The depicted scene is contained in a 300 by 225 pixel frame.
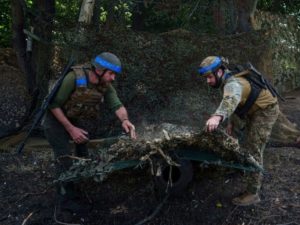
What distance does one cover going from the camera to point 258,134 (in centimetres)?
530

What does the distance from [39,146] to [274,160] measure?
352 cm

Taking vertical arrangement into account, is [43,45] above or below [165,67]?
above

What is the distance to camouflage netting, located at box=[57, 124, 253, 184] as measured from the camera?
15.0 ft

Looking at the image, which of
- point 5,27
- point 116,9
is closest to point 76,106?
point 116,9

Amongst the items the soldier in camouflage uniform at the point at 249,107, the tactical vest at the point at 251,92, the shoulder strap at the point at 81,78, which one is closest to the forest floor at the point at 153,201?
the soldier in camouflage uniform at the point at 249,107

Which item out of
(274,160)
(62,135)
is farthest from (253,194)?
(62,135)

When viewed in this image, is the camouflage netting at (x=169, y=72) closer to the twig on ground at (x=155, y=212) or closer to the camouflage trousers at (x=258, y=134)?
the camouflage trousers at (x=258, y=134)

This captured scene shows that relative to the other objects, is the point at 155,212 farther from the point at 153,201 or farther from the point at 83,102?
the point at 83,102

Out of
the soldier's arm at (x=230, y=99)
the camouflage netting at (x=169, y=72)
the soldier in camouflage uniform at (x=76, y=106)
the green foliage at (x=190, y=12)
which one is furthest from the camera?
the green foliage at (x=190, y=12)

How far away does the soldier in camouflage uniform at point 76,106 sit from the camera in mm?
4859

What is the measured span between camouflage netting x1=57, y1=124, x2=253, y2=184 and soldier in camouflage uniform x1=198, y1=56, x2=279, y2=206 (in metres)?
0.20

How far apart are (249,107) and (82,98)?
176 centimetres

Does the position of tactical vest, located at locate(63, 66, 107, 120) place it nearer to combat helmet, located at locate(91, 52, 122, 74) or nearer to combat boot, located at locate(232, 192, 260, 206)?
combat helmet, located at locate(91, 52, 122, 74)

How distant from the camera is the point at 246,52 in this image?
7.82 meters
